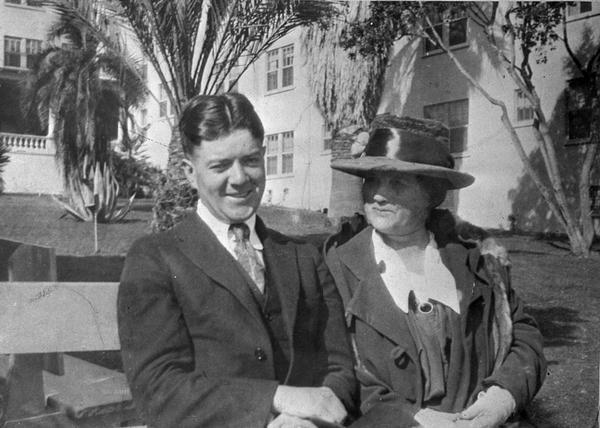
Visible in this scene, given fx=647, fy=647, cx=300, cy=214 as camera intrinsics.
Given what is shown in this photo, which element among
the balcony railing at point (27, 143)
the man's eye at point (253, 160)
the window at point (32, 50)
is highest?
the window at point (32, 50)

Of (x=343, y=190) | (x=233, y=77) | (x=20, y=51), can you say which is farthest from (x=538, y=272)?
(x=20, y=51)

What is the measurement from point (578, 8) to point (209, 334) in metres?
2.74

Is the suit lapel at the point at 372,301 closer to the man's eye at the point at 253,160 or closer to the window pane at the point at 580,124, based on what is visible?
the man's eye at the point at 253,160

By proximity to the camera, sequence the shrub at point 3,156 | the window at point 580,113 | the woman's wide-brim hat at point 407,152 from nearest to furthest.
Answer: the woman's wide-brim hat at point 407,152
the shrub at point 3,156
the window at point 580,113

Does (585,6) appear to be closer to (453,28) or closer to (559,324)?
(453,28)

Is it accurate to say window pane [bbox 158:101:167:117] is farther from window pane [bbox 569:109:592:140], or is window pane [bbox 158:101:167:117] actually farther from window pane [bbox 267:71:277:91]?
window pane [bbox 569:109:592:140]

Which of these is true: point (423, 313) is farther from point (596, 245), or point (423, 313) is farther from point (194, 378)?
point (596, 245)

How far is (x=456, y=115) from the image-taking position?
9.89 feet

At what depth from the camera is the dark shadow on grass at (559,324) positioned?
3.71m

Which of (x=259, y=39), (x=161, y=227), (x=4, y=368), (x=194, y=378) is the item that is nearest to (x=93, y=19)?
(x=259, y=39)

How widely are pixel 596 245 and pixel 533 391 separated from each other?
153 centimetres

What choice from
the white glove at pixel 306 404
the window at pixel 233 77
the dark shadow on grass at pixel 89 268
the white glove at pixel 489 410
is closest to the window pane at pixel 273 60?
the window at pixel 233 77

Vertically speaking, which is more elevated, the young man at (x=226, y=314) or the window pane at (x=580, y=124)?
the window pane at (x=580, y=124)

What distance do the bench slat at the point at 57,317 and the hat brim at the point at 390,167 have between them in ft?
A: 3.02
